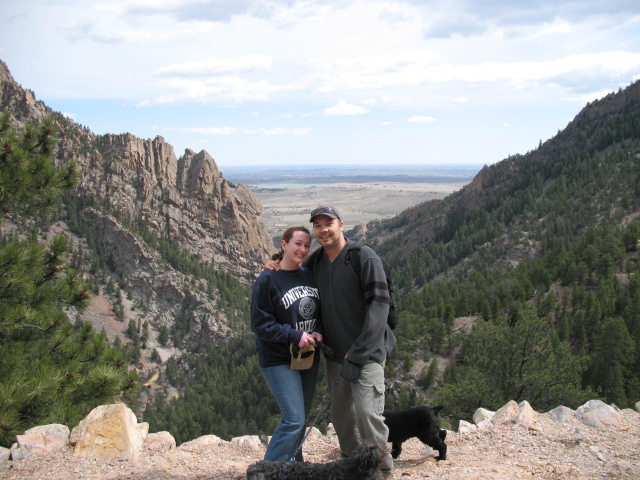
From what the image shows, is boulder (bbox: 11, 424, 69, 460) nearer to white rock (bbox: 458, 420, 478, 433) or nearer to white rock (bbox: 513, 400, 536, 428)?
white rock (bbox: 458, 420, 478, 433)

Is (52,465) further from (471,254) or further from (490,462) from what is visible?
(471,254)

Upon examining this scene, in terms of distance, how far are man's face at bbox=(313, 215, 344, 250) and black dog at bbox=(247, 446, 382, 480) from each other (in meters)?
2.33

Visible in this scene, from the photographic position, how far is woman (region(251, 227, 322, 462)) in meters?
5.45

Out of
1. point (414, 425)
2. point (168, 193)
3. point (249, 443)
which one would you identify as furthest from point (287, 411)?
point (168, 193)

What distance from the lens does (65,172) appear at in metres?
9.30

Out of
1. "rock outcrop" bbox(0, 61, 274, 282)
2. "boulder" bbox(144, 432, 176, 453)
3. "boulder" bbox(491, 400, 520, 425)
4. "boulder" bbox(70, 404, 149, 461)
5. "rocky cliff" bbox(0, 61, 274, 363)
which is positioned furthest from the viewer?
"rock outcrop" bbox(0, 61, 274, 282)

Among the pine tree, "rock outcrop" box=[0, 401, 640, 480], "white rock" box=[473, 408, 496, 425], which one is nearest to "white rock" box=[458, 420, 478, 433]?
"rock outcrop" box=[0, 401, 640, 480]

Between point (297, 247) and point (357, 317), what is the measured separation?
1.13 metres

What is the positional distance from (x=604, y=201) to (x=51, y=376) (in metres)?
99.4

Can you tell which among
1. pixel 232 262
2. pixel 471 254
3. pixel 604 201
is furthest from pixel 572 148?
pixel 232 262

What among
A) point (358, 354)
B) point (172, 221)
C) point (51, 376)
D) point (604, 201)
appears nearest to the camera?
point (358, 354)

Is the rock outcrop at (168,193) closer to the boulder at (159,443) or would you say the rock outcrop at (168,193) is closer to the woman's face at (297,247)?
the boulder at (159,443)

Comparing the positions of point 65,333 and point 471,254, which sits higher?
point 65,333

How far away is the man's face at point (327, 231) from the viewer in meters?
5.62
